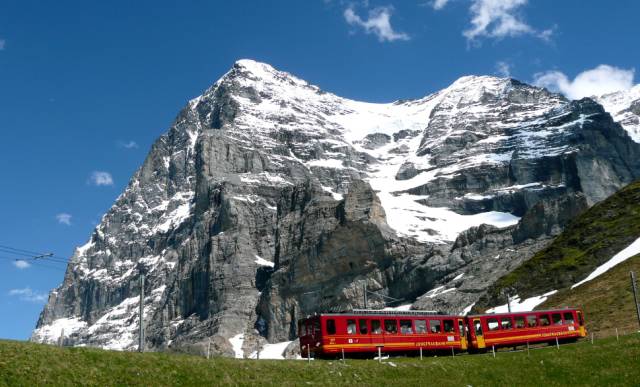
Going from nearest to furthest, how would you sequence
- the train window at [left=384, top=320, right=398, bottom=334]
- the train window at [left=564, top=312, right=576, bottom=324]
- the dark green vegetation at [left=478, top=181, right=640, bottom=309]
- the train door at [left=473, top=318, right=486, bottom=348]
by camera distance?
1. the train window at [left=384, top=320, right=398, bottom=334]
2. the train door at [left=473, top=318, right=486, bottom=348]
3. the train window at [left=564, top=312, right=576, bottom=324]
4. the dark green vegetation at [left=478, top=181, right=640, bottom=309]

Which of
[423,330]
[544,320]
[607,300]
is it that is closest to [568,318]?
[544,320]

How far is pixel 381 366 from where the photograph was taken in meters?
38.1

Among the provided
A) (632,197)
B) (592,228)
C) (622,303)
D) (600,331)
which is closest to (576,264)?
(592,228)

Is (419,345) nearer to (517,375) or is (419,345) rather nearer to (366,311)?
(366,311)

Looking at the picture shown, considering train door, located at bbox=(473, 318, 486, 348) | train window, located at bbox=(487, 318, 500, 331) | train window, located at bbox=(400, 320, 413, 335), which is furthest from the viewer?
train window, located at bbox=(487, 318, 500, 331)

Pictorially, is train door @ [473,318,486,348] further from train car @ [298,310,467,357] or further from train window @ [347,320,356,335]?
train window @ [347,320,356,335]

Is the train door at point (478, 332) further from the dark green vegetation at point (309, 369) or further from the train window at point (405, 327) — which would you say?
the dark green vegetation at point (309, 369)

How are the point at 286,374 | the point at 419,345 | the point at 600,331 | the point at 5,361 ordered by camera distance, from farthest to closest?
the point at 600,331, the point at 419,345, the point at 286,374, the point at 5,361

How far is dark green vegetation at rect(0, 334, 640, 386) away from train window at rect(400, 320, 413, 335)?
41.8 ft

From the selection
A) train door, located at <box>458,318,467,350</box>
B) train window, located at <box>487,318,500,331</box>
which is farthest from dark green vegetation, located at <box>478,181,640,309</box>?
train door, located at <box>458,318,467,350</box>

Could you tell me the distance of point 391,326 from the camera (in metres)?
56.9

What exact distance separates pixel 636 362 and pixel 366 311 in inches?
941

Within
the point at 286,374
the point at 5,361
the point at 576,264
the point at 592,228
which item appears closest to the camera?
the point at 5,361

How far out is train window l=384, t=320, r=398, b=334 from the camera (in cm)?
5653
